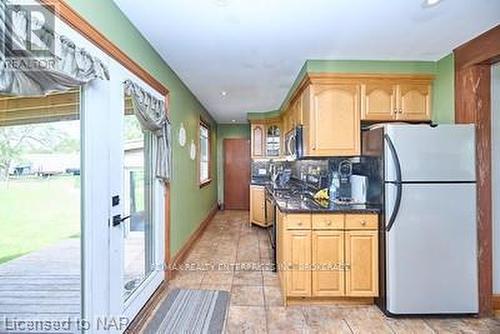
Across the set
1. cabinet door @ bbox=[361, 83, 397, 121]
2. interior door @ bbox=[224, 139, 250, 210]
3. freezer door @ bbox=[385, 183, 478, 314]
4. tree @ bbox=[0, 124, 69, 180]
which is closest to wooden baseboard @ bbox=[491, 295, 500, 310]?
freezer door @ bbox=[385, 183, 478, 314]

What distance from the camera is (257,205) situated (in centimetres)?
638

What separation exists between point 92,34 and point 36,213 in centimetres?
110

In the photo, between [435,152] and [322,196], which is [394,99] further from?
[322,196]

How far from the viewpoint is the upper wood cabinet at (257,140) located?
7.05 m

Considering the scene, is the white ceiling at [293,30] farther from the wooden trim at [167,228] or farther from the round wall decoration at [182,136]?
the wooden trim at [167,228]

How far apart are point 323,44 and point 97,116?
2.05 m

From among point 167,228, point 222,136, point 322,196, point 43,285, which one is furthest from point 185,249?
point 222,136

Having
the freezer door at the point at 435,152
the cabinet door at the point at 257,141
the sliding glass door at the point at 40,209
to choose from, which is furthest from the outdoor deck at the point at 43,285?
the cabinet door at the point at 257,141

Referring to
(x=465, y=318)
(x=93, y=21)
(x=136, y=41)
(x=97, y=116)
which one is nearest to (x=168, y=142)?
(x=136, y=41)

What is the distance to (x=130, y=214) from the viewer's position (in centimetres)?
273

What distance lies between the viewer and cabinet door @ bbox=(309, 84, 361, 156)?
3410mm

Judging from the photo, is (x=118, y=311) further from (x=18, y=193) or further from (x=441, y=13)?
(x=441, y=13)

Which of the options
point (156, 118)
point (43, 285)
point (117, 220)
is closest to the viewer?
point (43, 285)

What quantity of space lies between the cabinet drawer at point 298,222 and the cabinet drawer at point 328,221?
0.21ft
